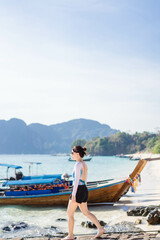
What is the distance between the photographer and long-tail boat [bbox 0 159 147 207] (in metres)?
13.2

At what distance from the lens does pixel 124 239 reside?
5695 millimetres

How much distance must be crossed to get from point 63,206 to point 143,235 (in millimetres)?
8029

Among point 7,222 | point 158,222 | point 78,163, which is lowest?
point 7,222

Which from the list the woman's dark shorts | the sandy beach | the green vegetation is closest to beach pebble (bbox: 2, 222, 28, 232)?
the sandy beach

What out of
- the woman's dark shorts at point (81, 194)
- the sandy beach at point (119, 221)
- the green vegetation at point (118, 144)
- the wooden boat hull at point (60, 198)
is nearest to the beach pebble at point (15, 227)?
the sandy beach at point (119, 221)

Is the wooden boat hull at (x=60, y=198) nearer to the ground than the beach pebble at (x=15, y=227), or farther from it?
farther from it

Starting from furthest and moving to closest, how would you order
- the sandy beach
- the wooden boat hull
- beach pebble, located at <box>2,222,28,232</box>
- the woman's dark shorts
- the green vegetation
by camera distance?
the green vegetation < the wooden boat hull < beach pebble, located at <box>2,222,28,232</box> < the sandy beach < the woman's dark shorts

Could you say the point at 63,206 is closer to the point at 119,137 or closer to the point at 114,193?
the point at 114,193

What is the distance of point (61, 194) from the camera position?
44.3 feet

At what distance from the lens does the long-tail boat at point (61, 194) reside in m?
13.2

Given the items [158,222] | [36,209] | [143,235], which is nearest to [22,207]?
[36,209]

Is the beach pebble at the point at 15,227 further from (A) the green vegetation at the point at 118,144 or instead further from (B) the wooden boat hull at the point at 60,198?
(A) the green vegetation at the point at 118,144

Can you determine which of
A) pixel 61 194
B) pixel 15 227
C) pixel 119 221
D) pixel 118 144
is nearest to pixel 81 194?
pixel 119 221

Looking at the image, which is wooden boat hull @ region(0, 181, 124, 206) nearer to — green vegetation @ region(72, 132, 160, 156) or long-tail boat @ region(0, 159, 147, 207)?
long-tail boat @ region(0, 159, 147, 207)
